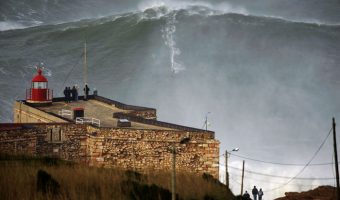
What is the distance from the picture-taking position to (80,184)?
15695 millimetres

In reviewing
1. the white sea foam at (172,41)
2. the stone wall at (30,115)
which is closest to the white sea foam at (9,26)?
the white sea foam at (172,41)

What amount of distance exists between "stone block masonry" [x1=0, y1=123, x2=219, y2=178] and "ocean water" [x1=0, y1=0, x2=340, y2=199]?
61.3ft

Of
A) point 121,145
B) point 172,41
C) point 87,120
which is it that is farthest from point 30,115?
point 172,41

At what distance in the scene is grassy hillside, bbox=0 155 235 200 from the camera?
47.2 ft

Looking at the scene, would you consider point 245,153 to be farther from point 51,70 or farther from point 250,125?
point 51,70

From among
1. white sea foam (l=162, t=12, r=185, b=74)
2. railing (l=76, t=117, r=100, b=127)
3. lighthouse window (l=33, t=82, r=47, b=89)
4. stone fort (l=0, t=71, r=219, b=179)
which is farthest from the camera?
white sea foam (l=162, t=12, r=185, b=74)

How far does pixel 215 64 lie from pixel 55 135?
5376 centimetres

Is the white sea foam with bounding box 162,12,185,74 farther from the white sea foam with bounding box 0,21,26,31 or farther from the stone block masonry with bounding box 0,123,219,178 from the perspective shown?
the stone block masonry with bounding box 0,123,219,178

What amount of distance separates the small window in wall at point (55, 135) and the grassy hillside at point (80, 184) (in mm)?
4277

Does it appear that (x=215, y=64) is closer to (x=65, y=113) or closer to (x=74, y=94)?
(x=74, y=94)

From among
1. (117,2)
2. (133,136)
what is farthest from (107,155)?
(117,2)

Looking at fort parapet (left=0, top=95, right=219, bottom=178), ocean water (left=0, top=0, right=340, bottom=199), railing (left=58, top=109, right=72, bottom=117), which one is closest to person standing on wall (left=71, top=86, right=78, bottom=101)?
railing (left=58, top=109, right=72, bottom=117)

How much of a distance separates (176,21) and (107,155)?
6919cm

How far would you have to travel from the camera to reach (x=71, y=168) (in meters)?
17.8
